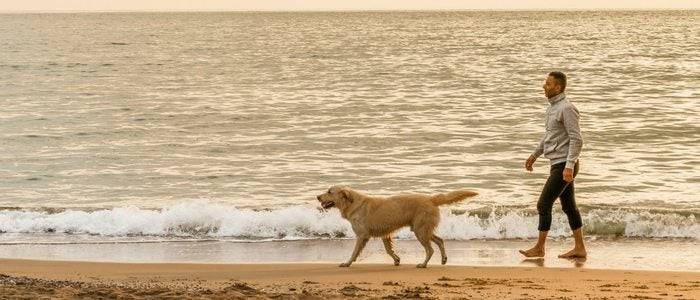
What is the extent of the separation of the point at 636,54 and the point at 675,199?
3802 cm

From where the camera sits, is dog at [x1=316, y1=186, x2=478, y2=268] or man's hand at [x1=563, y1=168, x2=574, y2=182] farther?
dog at [x1=316, y1=186, x2=478, y2=268]

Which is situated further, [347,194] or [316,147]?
[316,147]

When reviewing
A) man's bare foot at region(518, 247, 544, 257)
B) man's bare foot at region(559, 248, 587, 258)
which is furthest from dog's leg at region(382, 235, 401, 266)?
man's bare foot at region(559, 248, 587, 258)

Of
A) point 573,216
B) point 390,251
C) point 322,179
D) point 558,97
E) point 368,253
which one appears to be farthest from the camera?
point 322,179

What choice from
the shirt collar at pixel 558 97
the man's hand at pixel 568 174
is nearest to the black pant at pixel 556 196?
the man's hand at pixel 568 174

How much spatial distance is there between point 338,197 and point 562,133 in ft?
7.35

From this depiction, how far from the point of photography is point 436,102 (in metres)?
30.9

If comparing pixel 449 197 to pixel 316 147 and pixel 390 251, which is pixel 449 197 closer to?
pixel 390 251

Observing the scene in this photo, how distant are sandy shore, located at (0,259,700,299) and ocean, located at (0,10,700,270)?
1.35m

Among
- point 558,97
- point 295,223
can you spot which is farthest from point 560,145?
point 295,223

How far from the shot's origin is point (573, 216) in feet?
34.7

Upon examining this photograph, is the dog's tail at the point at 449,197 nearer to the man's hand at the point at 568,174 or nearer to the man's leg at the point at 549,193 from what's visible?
the man's leg at the point at 549,193

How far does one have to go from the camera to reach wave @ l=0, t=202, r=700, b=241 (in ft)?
42.6

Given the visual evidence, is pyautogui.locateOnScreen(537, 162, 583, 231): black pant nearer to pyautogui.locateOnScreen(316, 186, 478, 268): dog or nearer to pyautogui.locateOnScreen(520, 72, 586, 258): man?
pyautogui.locateOnScreen(520, 72, 586, 258): man
